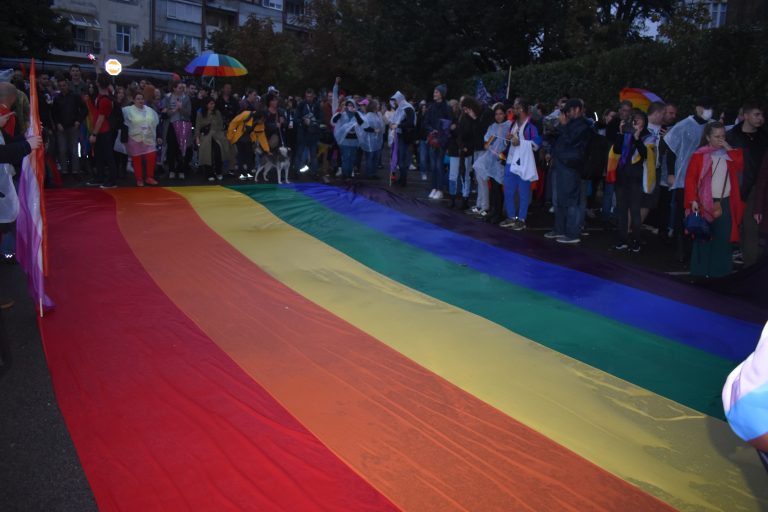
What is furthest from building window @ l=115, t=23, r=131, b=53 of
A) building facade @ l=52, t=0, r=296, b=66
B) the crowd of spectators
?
the crowd of spectators

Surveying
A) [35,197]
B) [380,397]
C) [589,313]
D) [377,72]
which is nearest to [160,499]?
[380,397]

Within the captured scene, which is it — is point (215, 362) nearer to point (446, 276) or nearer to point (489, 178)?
point (446, 276)

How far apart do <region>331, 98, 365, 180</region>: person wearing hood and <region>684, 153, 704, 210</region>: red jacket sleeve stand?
9.06 metres

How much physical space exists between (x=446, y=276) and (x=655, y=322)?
2.22m

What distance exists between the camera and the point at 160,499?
10.5 feet

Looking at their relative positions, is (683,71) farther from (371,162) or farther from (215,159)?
(215,159)

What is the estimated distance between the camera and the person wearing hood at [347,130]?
51.0 ft

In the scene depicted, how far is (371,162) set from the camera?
1636 centimetres

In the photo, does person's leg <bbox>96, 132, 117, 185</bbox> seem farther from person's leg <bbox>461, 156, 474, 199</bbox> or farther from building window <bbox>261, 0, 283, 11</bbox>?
building window <bbox>261, 0, 283, 11</bbox>

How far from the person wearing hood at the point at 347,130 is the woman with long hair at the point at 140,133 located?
4.17 metres

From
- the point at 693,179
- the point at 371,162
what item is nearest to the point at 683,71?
the point at 693,179

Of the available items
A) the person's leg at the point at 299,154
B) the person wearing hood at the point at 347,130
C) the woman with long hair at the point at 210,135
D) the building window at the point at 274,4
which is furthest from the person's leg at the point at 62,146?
the building window at the point at 274,4

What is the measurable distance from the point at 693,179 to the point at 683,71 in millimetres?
6242

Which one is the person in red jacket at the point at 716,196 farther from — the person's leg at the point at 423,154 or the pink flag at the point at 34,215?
the person's leg at the point at 423,154
